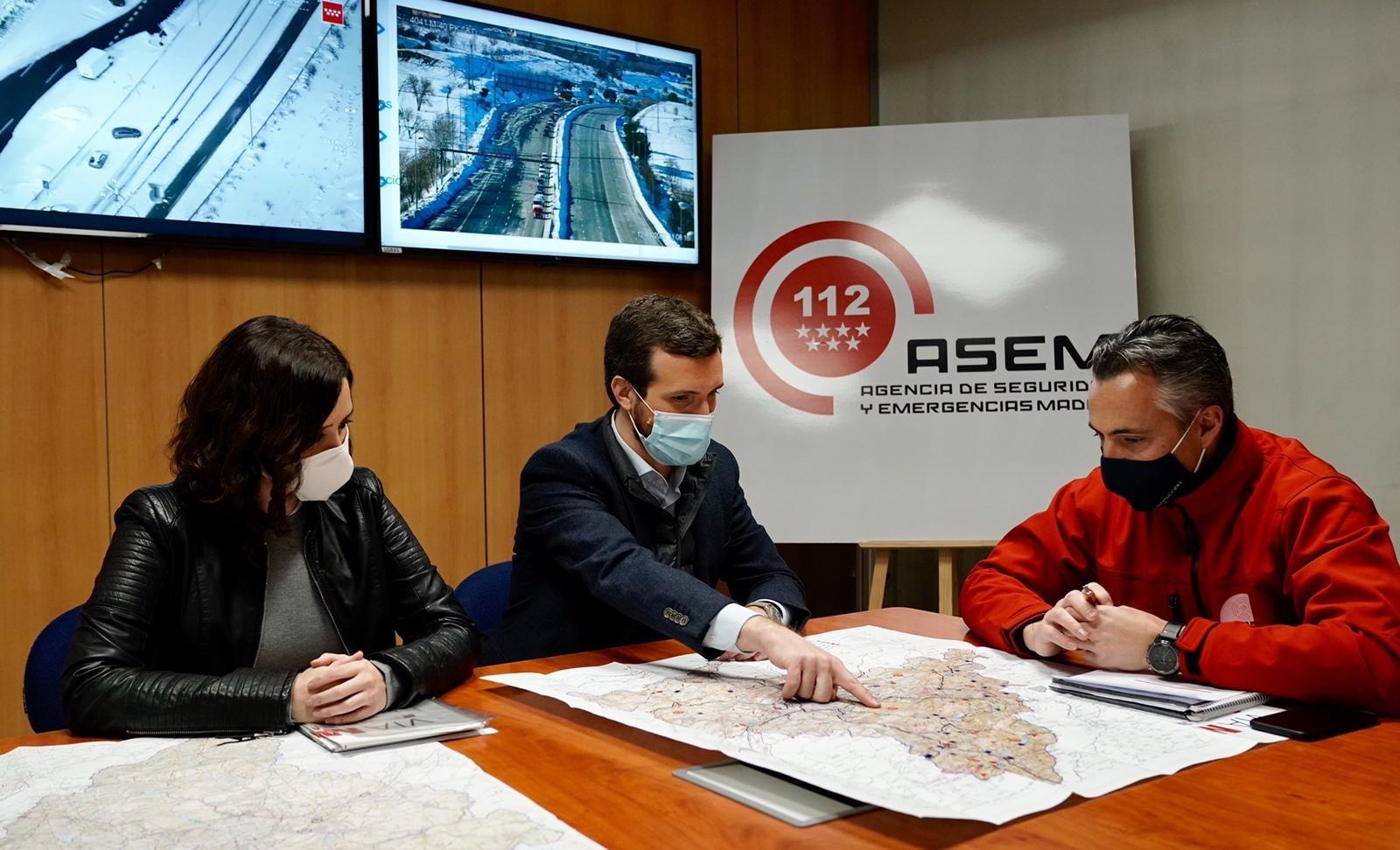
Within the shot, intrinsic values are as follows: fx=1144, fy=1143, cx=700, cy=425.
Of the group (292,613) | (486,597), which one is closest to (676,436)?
(486,597)

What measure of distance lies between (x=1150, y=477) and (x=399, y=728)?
4.35ft

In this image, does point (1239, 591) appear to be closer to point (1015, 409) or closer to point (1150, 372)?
point (1150, 372)

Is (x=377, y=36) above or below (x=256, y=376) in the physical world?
above

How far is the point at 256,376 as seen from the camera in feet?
6.15

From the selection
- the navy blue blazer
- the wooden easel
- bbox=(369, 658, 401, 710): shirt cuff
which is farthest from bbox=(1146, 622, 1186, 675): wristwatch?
the wooden easel

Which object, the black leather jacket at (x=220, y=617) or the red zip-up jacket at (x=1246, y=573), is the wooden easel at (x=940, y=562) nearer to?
the red zip-up jacket at (x=1246, y=573)

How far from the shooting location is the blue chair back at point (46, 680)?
200cm

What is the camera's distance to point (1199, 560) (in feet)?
6.65

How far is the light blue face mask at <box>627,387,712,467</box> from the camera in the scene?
2.32 metres

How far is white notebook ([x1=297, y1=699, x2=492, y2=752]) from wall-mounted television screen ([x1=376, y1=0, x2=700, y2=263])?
7.74 feet

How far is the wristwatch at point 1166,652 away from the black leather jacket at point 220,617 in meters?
1.13

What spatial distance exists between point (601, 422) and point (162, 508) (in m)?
→ 0.90

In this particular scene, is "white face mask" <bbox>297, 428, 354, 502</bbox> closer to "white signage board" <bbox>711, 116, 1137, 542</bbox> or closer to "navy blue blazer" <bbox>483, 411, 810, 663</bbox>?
"navy blue blazer" <bbox>483, 411, 810, 663</bbox>

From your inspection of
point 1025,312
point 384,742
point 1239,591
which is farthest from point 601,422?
point 1025,312
